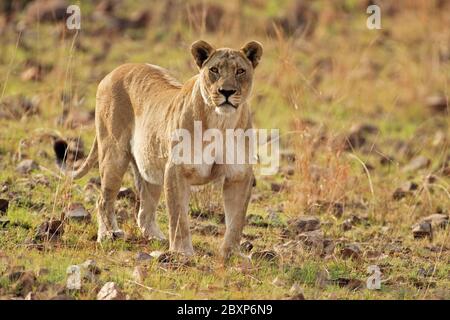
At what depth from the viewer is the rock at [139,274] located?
20.1 ft

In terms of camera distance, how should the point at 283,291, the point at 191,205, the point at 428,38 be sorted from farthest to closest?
the point at 428,38
the point at 191,205
the point at 283,291

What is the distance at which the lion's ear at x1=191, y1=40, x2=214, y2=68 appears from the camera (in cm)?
679

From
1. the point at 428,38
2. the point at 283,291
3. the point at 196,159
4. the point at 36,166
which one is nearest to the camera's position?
the point at 283,291

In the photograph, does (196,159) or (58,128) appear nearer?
(196,159)

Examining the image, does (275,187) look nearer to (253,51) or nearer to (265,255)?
(265,255)

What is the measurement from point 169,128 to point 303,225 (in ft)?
4.82

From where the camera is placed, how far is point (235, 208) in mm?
6840

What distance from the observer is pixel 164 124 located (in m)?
7.07

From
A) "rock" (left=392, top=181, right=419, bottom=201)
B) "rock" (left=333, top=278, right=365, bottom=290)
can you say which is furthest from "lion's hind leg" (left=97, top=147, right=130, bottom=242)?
"rock" (left=392, top=181, right=419, bottom=201)

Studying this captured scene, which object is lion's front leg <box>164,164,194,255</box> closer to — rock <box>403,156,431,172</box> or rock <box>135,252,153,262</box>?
rock <box>135,252,153,262</box>

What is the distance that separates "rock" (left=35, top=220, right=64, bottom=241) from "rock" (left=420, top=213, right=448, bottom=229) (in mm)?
2939
